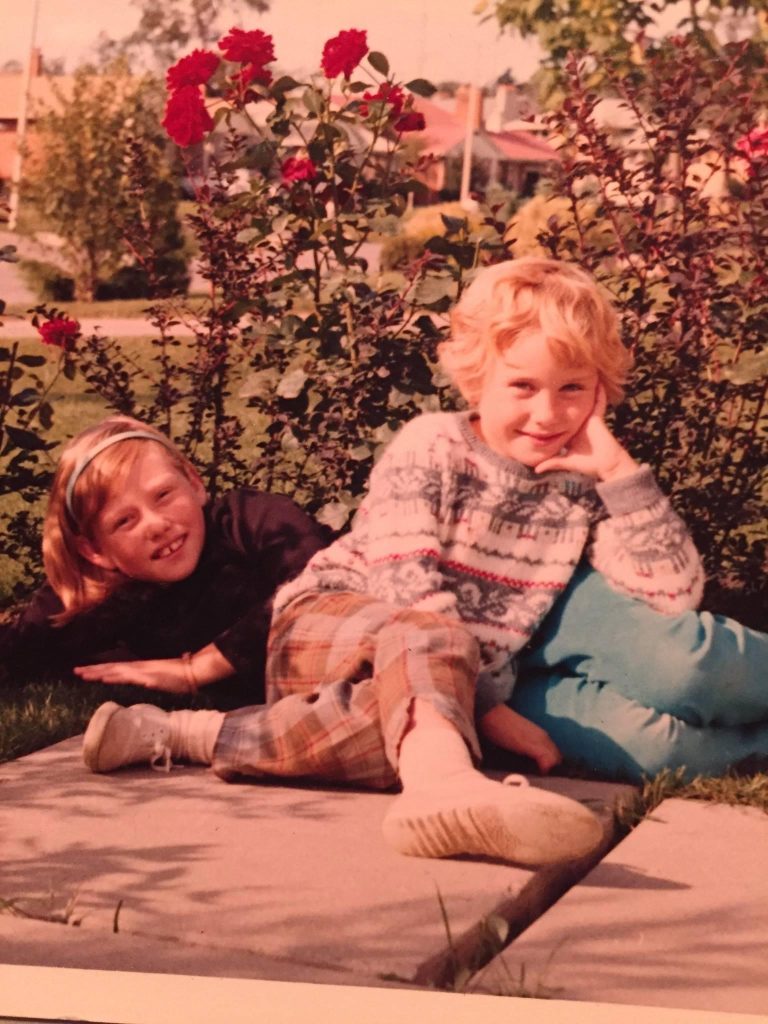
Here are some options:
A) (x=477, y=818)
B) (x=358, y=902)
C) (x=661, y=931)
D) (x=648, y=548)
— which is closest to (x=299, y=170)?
(x=648, y=548)

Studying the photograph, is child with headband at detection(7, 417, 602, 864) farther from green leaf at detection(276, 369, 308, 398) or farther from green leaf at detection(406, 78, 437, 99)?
green leaf at detection(406, 78, 437, 99)

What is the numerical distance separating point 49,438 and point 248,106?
294 centimetres

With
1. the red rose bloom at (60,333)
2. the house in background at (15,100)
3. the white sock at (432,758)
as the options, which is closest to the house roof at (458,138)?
the house in background at (15,100)

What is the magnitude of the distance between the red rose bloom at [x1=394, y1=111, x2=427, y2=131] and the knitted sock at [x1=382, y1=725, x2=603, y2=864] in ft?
7.17

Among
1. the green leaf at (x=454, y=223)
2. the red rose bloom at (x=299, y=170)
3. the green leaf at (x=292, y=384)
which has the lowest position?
the green leaf at (x=292, y=384)

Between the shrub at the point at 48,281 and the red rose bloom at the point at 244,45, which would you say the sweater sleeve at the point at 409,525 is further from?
the shrub at the point at 48,281

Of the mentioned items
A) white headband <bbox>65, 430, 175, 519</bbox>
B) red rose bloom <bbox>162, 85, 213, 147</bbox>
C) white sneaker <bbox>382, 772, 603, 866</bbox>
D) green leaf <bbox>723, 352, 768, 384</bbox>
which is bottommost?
white sneaker <bbox>382, 772, 603, 866</bbox>

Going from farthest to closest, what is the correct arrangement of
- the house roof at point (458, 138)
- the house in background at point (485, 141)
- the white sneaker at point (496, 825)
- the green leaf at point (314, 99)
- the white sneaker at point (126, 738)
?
the house roof at point (458, 138), the house in background at point (485, 141), the green leaf at point (314, 99), the white sneaker at point (126, 738), the white sneaker at point (496, 825)

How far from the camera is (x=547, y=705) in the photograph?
3234 millimetres

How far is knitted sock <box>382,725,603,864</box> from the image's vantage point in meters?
2.36

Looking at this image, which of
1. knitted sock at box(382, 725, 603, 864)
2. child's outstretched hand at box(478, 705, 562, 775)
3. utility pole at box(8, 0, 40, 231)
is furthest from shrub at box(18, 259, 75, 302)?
knitted sock at box(382, 725, 603, 864)

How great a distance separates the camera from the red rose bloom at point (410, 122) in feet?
13.6

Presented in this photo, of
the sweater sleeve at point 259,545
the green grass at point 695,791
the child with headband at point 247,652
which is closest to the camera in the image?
the child with headband at point 247,652

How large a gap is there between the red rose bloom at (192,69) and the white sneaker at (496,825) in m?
2.35
